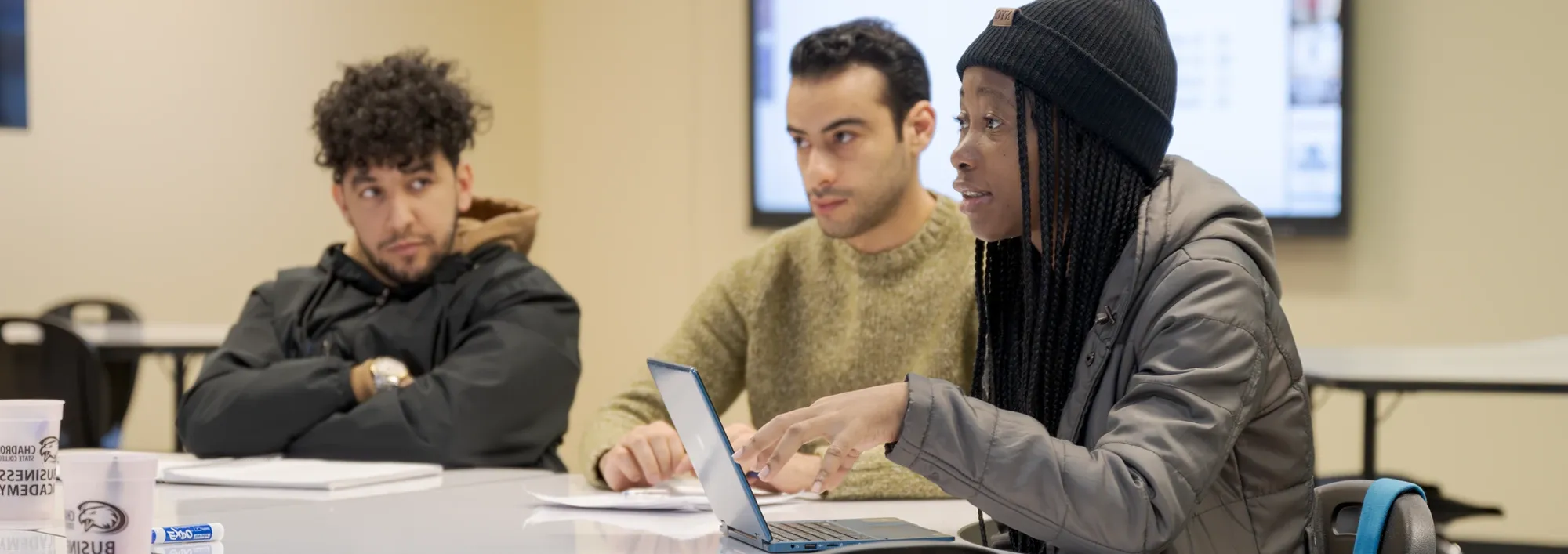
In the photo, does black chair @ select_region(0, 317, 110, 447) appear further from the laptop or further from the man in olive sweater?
the laptop

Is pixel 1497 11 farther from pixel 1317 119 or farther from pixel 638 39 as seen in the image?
pixel 638 39

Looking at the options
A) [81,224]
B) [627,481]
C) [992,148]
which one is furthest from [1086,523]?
[81,224]

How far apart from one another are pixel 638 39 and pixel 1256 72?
7.19 ft

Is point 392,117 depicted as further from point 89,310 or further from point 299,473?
point 89,310

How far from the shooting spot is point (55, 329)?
11.8 feet

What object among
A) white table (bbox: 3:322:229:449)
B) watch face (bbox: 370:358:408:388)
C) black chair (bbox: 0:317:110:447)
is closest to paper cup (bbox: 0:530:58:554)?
watch face (bbox: 370:358:408:388)

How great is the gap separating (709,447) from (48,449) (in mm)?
744

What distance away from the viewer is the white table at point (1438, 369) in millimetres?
3115

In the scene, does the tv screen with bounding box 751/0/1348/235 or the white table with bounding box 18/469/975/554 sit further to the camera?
the tv screen with bounding box 751/0/1348/235

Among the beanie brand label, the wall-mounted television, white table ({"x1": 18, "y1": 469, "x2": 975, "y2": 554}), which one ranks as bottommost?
white table ({"x1": 18, "y1": 469, "x2": 975, "y2": 554})

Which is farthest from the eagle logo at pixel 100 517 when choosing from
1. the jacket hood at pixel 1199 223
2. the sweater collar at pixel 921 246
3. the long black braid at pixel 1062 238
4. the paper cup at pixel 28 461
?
the sweater collar at pixel 921 246

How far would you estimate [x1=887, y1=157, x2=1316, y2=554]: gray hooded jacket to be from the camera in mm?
1277

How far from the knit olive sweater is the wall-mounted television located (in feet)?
9.66

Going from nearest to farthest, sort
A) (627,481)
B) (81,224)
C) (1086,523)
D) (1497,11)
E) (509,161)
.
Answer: (1086,523), (627,481), (1497,11), (81,224), (509,161)
